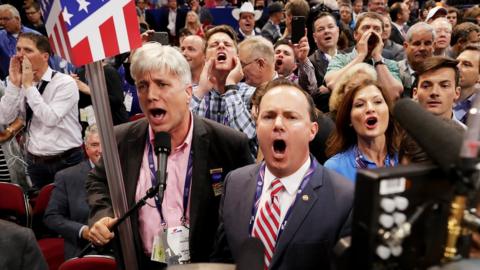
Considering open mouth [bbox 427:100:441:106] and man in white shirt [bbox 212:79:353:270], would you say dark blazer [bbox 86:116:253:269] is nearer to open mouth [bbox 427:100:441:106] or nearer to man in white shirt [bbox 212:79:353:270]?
man in white shirt [bbox 212:79:353:270]

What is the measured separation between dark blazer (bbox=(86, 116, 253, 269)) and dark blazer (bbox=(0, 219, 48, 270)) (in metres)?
0.30

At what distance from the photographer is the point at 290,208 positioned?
221 centimetres

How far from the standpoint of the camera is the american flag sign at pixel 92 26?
2051 mm

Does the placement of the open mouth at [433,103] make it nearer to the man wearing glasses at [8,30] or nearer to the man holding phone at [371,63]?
the man holding phone at [371,63]

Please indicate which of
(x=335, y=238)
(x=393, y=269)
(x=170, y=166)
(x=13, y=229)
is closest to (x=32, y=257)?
(x=13, y=229)

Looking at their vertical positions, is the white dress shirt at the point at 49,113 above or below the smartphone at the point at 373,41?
below

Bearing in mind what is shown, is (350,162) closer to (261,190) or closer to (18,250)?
(261,190)

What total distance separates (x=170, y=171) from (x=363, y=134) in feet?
3.75

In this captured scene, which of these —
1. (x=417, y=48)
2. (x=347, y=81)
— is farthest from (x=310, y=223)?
(x=417, y=48)

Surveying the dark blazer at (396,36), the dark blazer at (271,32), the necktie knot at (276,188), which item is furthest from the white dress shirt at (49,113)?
the dark blazer at (396,36)

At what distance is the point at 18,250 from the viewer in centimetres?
245

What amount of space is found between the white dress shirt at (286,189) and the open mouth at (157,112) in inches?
26.7

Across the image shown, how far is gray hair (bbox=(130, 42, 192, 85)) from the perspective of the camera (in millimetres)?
2586

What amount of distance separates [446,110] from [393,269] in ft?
8.86
